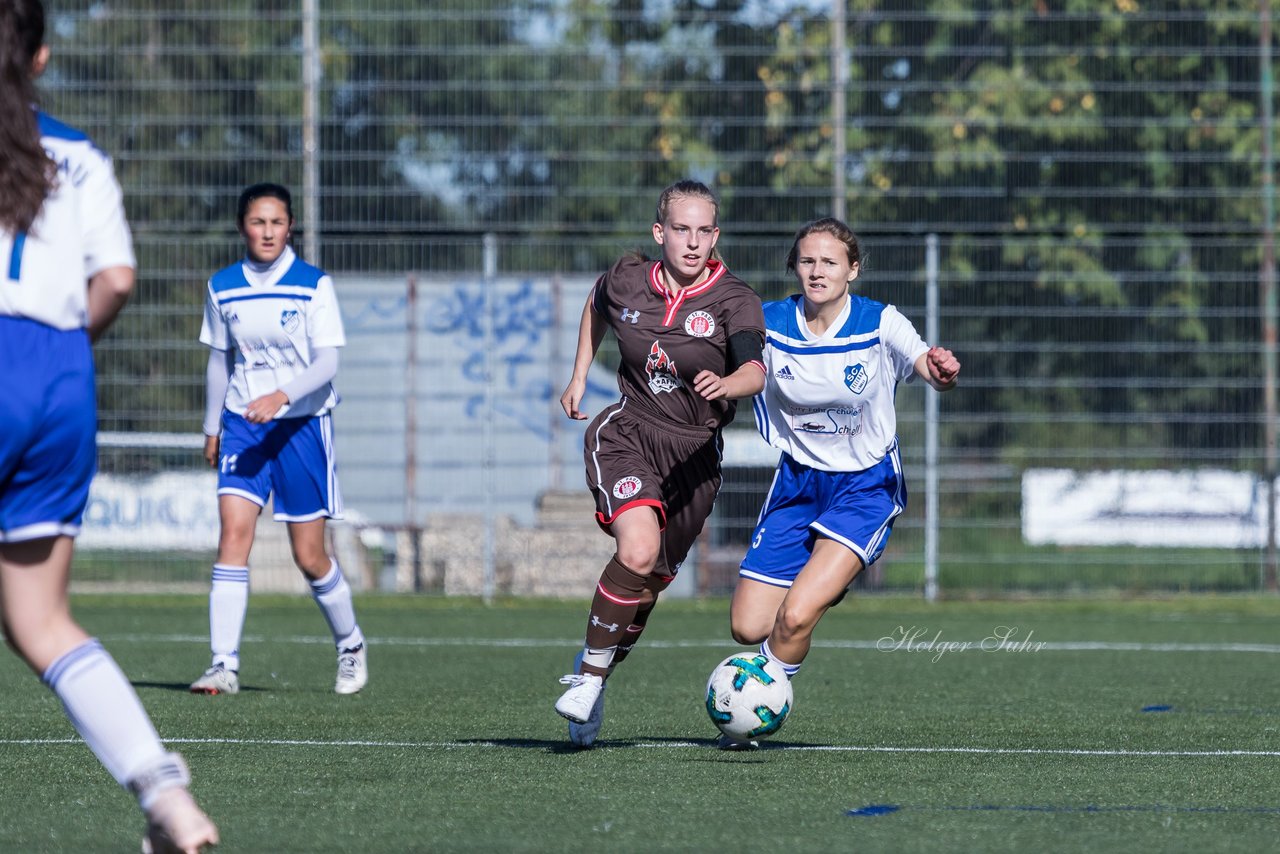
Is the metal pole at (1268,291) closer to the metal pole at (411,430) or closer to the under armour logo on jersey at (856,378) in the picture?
the metal pole at (411,430)

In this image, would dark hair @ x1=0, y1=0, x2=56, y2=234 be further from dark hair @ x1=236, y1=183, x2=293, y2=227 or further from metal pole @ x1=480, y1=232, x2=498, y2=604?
metal pole @ x1=480, y1=232, x2=498, y2=604

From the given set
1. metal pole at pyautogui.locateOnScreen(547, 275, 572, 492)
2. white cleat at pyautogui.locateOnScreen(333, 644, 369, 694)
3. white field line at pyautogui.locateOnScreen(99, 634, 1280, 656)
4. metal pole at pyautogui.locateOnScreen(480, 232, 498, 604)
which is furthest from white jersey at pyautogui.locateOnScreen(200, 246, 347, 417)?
metal pole at pyautogui.locateOnScreen(547, 275, 572, 492)

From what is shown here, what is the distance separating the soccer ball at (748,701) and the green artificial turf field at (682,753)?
0.33 ft

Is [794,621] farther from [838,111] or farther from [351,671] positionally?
[838,111]

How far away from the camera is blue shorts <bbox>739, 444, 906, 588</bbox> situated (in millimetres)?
6055

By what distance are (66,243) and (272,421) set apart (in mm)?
4130

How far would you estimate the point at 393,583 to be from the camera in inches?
550

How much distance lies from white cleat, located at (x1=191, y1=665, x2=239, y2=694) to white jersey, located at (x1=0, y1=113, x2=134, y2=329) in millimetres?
4007

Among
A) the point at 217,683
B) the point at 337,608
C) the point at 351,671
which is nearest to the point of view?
the point at 217,683

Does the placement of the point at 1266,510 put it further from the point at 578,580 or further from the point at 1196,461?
the point at 578,580

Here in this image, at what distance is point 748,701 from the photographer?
5.55 m

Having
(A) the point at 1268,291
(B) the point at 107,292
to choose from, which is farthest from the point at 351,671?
(A) the point at 1268,291

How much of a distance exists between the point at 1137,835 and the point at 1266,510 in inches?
394

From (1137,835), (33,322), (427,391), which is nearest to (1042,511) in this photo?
(427,391)
